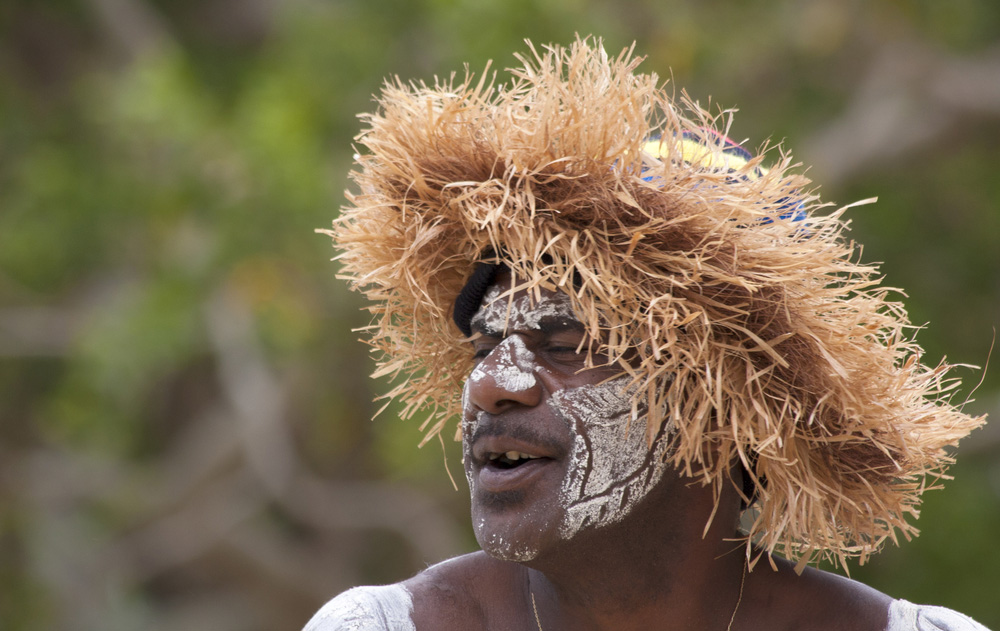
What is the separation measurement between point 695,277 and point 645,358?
0.15 metres

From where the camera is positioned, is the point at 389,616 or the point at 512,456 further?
the point at 389,616

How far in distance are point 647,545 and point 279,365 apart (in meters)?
6.03

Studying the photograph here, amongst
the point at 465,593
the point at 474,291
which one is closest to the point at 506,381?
the point at 474,291

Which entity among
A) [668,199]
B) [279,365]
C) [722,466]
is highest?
[279,365]

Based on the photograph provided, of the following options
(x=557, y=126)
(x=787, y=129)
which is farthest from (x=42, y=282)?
(x=557, y=126)

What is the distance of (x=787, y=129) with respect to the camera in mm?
8203

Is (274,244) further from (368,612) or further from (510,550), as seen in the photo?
(510,550)

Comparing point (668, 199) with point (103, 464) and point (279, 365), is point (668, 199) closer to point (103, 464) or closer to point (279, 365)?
point (279, 365)

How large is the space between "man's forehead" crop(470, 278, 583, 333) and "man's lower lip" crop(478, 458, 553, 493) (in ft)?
0.78

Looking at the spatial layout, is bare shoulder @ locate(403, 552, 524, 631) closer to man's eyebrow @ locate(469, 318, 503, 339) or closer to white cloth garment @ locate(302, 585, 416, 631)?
white cloth garment @ locate(302, 585, 416, 631)

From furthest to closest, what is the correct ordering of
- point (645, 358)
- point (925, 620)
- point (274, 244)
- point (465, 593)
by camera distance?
point (274, 244)
point (465, 593)
point (925, 620)
point (645, 358)

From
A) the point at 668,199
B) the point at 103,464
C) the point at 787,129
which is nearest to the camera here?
the point at 668,199

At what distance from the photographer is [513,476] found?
193cm

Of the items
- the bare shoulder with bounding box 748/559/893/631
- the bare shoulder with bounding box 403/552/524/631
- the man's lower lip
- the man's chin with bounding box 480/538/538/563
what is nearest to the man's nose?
the man's lower lip
